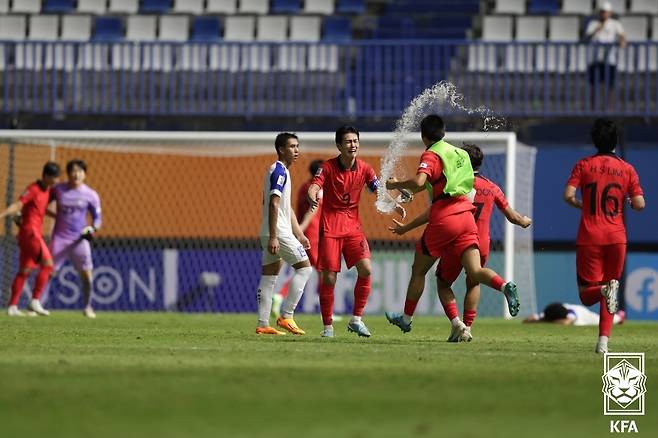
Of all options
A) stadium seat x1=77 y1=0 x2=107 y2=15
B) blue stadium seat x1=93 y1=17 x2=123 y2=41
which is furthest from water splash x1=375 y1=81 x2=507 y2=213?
stadium seat x1=77 y1=0 x2=107 y2=15

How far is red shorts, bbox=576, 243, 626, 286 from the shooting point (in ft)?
37.0

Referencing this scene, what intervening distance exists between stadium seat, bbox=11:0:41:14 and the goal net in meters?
6.36

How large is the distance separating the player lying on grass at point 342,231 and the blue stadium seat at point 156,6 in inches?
632

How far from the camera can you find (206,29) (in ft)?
94.1

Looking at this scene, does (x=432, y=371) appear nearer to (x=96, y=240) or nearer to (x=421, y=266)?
(x=421, y=266)

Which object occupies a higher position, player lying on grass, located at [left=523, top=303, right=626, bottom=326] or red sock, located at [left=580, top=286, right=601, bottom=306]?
red sock, located at [left=580, top=286, right=601, bottom=306]

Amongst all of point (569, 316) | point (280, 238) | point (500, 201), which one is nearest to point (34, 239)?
point (280, 238)

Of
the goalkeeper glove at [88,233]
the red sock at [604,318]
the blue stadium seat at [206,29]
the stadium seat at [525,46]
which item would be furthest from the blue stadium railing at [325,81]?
the red sock at [604,318]

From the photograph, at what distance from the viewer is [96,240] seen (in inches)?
915

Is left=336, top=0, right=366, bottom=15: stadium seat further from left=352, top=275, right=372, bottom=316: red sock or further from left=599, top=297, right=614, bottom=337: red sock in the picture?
left=599, top=297, right=614, bottom=337: red sock

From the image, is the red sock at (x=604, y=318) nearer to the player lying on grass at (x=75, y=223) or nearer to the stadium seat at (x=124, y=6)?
the player lying on grass at (x=75, y=223)

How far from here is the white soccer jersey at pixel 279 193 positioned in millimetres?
13789

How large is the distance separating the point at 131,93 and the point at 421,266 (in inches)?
548

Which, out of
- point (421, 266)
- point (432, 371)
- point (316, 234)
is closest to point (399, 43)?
point (316, 234)
